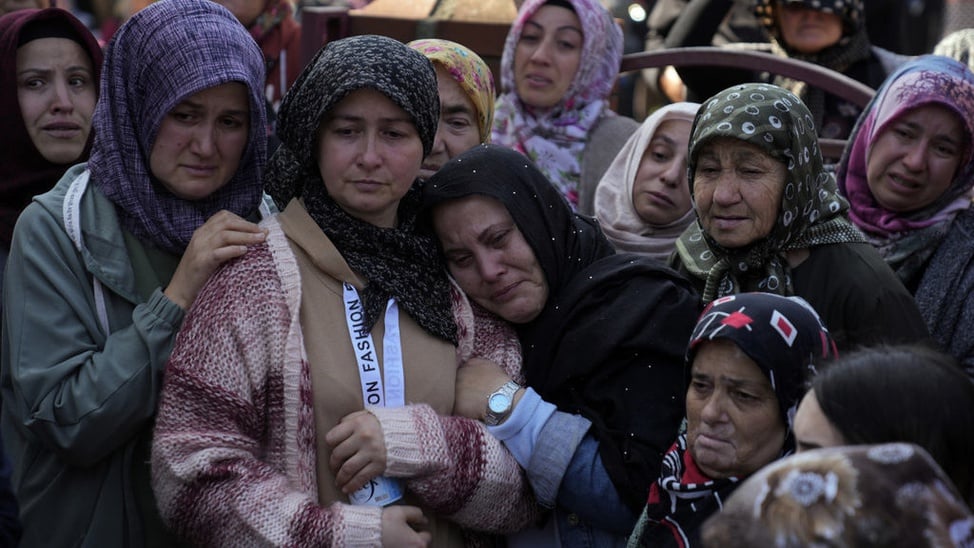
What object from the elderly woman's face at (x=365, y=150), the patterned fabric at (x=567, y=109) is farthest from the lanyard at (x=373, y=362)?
the patterned fabric at (x=567, y=109)

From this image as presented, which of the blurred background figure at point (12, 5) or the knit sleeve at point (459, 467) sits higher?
the blurred background figure at point (12, 5)

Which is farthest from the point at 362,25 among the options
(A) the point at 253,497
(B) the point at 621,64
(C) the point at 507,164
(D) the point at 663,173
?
(A) the point at 253,497

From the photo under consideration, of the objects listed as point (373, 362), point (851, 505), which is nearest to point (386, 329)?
point (373, 362)

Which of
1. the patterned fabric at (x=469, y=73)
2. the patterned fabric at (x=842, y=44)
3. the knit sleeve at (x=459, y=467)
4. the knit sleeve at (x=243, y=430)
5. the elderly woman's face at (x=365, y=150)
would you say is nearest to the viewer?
the knit sleeve at (x=243, y=430)

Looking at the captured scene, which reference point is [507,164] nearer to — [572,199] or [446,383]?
[446,383]

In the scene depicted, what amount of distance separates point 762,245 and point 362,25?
2.84 metres

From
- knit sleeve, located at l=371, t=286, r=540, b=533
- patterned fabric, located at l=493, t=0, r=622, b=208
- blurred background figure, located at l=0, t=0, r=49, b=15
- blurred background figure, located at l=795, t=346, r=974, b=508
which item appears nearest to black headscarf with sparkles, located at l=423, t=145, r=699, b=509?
knit sleeve, located at l=371, t=286, r=540, b=533

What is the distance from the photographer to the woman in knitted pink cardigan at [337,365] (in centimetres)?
244

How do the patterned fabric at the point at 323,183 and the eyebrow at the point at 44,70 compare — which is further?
the eyebrow at the point at 44,70

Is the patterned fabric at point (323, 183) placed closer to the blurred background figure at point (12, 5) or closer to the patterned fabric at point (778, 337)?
the patterned fabric at point (778, 337)

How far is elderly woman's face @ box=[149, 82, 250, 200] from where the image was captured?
2.82 m

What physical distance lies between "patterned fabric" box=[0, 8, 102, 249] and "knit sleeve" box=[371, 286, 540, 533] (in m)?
1.61

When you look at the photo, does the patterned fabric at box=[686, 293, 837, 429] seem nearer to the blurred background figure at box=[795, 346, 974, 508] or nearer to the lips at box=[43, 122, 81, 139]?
the blurred background figure at box=[795, 346, 974, 508]

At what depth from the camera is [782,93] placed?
3.14m
